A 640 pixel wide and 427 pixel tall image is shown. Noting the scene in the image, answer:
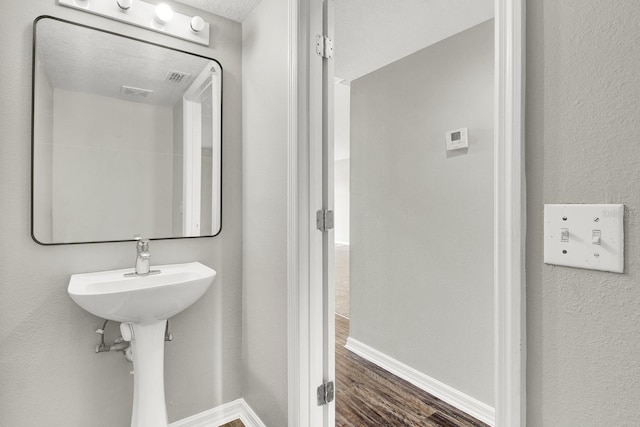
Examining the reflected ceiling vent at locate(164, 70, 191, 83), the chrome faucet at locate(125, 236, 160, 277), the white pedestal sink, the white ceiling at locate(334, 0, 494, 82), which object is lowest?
the white pedestal sink

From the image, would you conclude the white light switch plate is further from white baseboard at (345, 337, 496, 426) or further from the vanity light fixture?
the vanity light fixture

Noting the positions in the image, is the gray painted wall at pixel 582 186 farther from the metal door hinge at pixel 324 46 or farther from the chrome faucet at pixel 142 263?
the chrome faucet at pixel 142 263

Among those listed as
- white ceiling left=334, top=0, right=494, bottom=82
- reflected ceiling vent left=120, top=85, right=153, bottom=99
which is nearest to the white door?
white ceiling left=334, top=0, right=494, bottom=82

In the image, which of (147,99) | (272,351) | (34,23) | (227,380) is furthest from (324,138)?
(227,380)

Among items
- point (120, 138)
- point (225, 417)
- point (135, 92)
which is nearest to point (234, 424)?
point (225, 417)

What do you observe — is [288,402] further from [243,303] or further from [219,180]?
[219,180]

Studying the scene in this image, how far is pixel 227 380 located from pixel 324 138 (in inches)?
57.9

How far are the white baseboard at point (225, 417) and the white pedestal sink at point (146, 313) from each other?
329mm

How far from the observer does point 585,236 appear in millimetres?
627

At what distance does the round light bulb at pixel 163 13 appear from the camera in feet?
5.43

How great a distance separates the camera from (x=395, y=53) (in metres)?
2.33

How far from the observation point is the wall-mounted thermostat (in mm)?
1982

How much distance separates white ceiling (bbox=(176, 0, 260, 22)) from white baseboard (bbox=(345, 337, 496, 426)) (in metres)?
2.46

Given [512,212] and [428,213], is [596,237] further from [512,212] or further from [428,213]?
[428,213]
